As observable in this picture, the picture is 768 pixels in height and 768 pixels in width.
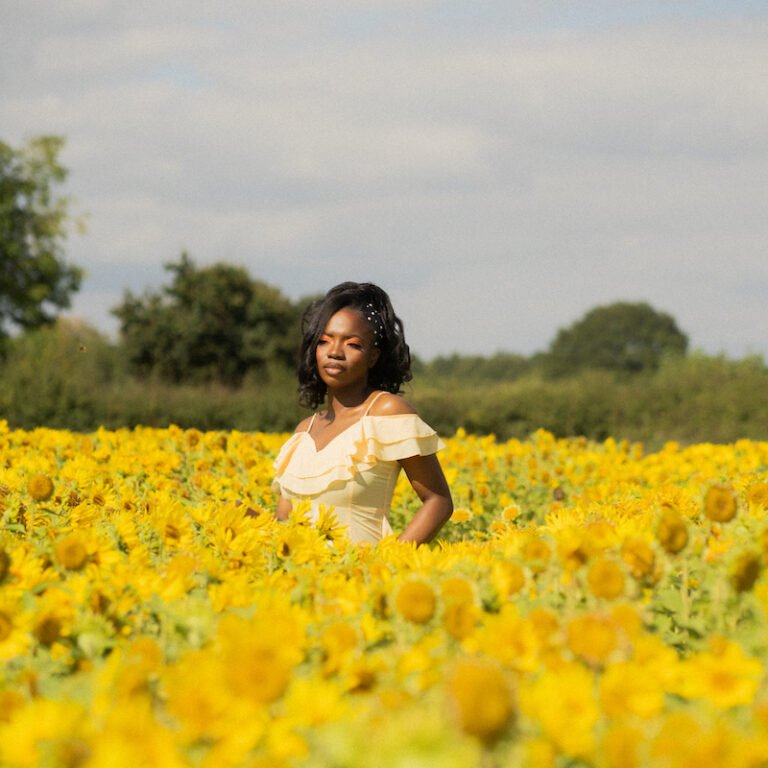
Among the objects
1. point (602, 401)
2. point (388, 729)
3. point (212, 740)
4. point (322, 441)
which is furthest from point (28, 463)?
point (602, 401)

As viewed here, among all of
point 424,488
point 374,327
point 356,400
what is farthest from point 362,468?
point 374,327

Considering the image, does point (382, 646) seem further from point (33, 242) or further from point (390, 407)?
point (33, 242)

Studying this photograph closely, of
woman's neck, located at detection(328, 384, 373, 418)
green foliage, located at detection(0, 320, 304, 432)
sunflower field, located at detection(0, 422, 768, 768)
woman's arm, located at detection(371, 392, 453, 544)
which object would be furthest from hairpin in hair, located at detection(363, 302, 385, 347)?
green foliage, located at detection(0, 320, 304, 432)

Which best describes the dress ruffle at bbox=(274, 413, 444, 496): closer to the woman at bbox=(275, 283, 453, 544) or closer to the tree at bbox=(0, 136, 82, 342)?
the woman at bbox=(275, 283, 453, 544)

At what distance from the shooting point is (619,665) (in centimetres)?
173

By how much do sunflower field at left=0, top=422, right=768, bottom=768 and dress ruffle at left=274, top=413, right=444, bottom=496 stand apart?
3.14 ft

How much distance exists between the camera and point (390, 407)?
178 inches

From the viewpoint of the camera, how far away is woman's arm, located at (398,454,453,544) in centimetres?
436

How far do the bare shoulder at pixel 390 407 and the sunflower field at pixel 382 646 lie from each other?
114 cm

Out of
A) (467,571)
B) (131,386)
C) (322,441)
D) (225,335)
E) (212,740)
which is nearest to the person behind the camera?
(212,740)

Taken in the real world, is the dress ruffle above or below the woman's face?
below

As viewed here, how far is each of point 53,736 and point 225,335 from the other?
91.7 feet

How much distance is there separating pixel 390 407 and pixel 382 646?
2.25 metres

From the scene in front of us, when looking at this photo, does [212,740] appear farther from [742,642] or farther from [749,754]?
[742,642]
